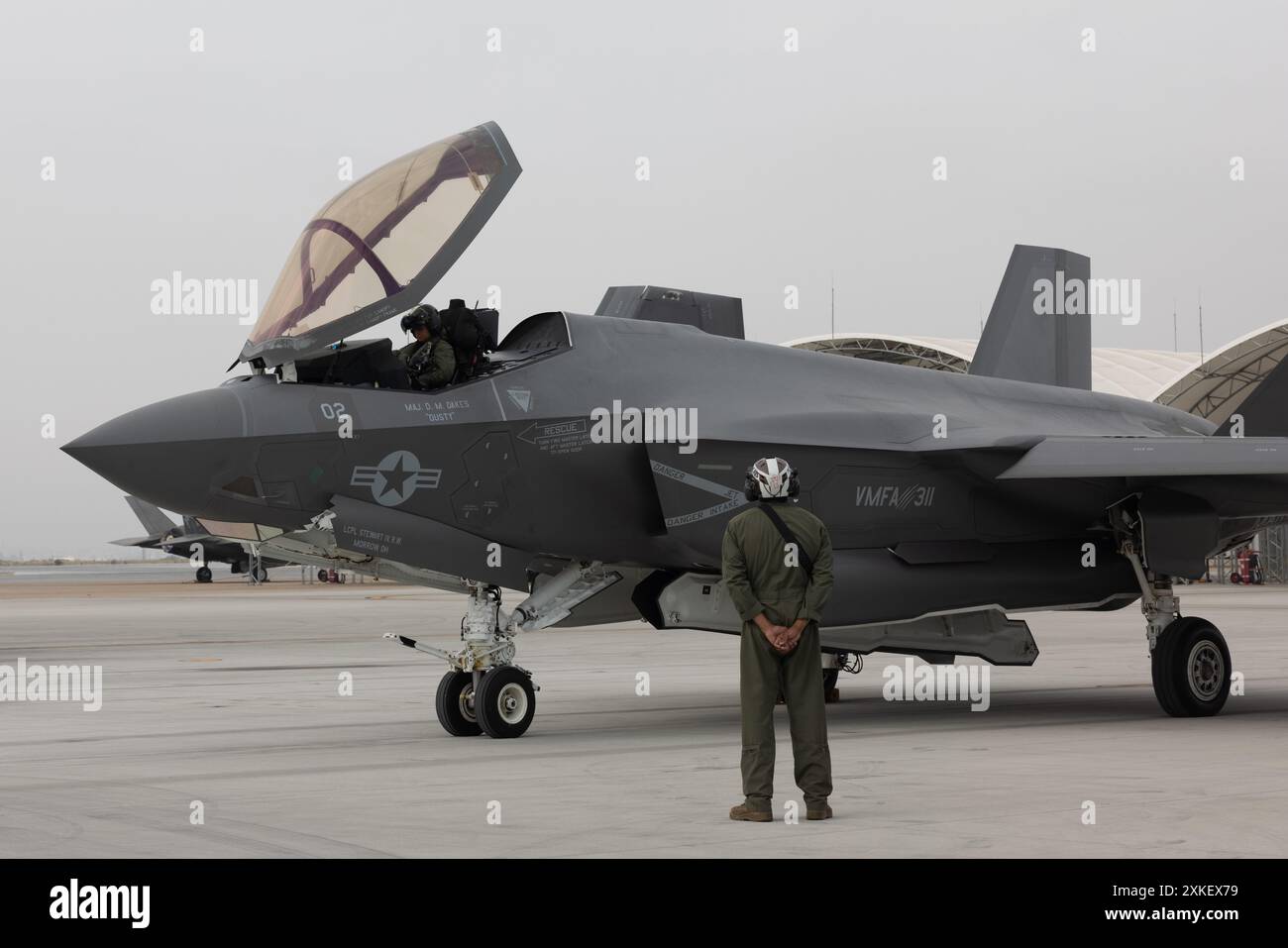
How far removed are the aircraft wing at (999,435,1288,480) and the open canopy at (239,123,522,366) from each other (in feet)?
16.4

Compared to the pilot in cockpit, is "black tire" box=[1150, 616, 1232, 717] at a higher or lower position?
lower

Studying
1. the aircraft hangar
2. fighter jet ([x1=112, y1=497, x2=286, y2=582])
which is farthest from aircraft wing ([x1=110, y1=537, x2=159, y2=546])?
the aircraft hangar

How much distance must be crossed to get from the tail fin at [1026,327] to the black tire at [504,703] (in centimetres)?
847

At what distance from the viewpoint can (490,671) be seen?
1152cm

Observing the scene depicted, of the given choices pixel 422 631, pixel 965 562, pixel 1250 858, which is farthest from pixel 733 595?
pixel 422 631

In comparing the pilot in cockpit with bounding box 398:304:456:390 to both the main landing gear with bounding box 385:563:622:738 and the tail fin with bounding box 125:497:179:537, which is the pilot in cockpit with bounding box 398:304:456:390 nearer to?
the main landing gear with bounding box 385:563:622:738

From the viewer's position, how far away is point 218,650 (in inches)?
995

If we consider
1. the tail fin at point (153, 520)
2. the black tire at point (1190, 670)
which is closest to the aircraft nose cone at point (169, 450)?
the black tire at point (1190, 670)

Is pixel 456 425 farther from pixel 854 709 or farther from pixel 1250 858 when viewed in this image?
pixel 1250 858

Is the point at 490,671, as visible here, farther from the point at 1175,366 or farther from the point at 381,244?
the point at 1175,366

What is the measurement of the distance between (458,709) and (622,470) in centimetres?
232

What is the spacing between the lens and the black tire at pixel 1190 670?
13.0m

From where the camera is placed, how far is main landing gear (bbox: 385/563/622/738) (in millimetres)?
11414

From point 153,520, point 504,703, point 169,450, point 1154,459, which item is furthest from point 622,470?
point 153,520
